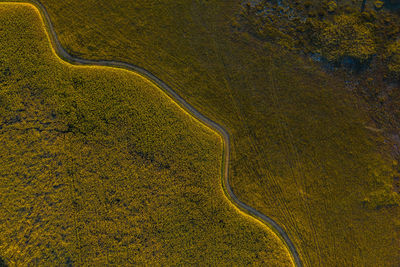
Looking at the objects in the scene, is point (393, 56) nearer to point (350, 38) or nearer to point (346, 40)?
point (350, 38)

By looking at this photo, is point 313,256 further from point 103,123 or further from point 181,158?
point 103,123

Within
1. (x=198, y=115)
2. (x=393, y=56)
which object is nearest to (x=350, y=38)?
(x=393, y=56)

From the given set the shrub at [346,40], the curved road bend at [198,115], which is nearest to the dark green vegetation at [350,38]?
the shrub at [346,40]

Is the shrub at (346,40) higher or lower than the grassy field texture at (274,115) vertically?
higher

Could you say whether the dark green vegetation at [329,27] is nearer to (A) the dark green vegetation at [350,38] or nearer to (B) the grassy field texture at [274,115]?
(A) the dark green vegetation at [350,38]

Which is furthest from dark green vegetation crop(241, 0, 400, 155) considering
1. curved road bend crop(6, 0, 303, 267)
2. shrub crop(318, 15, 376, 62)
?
curved road bend crop(6, 0, 303, 267)

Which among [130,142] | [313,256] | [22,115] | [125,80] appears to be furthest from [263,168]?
[22,115]
